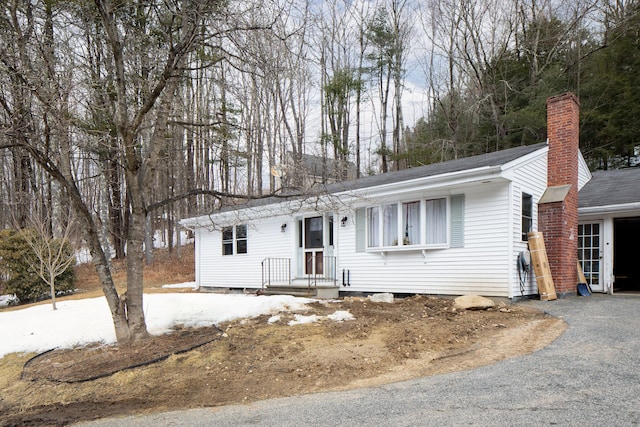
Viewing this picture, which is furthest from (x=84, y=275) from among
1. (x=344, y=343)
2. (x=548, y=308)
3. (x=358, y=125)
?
(x=548, y=308)

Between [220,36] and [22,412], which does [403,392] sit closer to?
[22,412]

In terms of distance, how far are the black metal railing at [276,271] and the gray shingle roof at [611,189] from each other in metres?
7.69

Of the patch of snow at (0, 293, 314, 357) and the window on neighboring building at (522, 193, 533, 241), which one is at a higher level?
the window on neighboring building at (522, 193, 533, 241)

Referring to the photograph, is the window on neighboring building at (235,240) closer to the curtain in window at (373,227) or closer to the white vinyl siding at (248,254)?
the white vinyl siding at (248,254)

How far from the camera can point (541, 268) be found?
8070 mm

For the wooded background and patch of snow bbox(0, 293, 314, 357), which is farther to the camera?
patch of snow bbox(0, 293, 314, 357)

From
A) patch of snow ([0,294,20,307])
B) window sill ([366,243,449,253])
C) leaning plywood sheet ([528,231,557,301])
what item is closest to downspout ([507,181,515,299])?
leaning plywood sheet ([528,231,557,301])

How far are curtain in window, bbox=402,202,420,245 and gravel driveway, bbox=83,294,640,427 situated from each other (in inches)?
178

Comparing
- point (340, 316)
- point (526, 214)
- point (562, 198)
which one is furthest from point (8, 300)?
point (562, 198)

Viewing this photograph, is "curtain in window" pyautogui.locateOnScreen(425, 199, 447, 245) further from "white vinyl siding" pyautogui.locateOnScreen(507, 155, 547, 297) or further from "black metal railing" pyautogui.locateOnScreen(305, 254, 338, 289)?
"black metal railing" pyautogui.locateOnScreen(305, 254, 338, 289)

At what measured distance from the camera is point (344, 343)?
545cm

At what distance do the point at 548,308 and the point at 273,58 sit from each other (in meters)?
6.31

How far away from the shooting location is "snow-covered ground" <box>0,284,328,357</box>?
6.43 meters

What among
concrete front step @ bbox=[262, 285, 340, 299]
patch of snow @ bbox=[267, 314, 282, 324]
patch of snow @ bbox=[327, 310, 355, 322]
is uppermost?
patch of snow @ bbox=[327, 310, 355, 322]
